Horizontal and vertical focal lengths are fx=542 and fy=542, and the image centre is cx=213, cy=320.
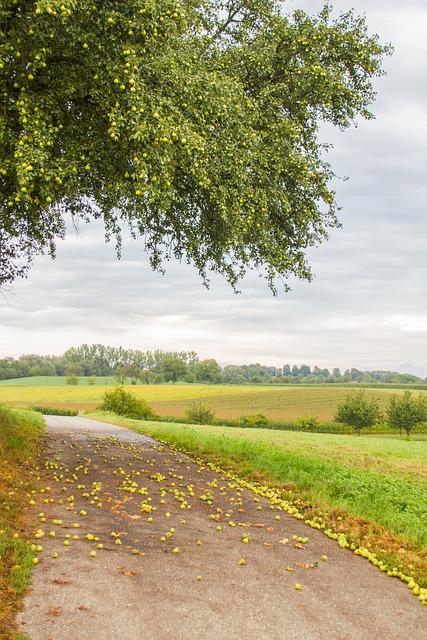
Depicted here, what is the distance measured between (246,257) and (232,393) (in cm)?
9065

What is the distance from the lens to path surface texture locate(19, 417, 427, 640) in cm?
711

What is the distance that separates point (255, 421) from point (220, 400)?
1110 inches

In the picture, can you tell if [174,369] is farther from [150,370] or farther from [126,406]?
[126,406]

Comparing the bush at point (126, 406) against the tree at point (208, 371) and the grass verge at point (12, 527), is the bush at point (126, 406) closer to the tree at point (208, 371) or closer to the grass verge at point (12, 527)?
the grass verge at point (12, 527)

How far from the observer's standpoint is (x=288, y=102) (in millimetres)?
17156

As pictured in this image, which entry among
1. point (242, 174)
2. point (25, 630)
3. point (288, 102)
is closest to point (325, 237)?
point (288, 102)

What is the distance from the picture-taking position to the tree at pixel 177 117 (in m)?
11.1

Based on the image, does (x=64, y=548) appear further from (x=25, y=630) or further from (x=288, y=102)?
(x=288, y=102)

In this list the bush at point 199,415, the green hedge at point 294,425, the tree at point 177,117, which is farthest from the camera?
the bush at point 199,415

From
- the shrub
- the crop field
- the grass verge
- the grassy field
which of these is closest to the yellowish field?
the crop field

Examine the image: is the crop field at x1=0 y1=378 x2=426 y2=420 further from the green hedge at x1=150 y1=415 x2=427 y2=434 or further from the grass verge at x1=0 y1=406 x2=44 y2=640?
the grass verge at x1=0 y1=406 x2=44 y2=640

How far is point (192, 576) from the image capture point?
867 cm

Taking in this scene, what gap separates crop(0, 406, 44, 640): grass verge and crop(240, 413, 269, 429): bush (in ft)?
162

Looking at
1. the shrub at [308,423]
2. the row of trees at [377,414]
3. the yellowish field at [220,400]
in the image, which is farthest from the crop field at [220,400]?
the row of trees at [377,414]
